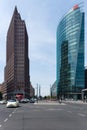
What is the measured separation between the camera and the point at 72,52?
176m

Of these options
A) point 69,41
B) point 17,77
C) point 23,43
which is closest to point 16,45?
point 23,43

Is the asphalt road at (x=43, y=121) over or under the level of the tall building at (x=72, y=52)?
under

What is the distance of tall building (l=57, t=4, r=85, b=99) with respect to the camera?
173m

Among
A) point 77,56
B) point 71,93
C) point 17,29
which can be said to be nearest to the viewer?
point 77,56

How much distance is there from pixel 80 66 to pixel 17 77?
4122cm

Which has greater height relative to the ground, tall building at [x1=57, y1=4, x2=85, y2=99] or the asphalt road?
tall building at [x1=57, y1=4, x2=85, y2=99]

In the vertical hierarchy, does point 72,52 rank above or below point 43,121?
above

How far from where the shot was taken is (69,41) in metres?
182

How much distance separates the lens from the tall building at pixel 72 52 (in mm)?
173125

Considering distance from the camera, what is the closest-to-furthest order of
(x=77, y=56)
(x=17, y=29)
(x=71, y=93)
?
(x=77, y=56) < (x=71, y=93) < (x=17, y=29)

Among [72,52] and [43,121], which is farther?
[72,52]

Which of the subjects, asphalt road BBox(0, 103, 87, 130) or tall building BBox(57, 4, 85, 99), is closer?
asphalt road BBox(0, 103, 87, 130)

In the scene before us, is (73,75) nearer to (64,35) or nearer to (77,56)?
(77,56)

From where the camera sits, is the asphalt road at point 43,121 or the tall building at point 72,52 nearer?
the asphalt road at point 43,121
